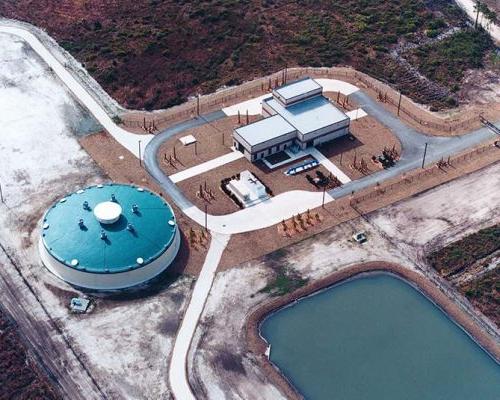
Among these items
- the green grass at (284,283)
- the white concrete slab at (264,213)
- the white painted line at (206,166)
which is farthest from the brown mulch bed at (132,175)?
the green grass at (284,283)

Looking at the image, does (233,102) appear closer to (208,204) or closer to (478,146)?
(208,204)

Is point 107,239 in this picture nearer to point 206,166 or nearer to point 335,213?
point 206,166

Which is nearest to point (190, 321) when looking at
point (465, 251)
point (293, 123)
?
point (465, 251)

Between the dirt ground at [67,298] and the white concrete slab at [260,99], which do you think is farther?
the white concrete slab at [260,99]

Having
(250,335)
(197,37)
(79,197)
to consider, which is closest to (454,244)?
(250,335)

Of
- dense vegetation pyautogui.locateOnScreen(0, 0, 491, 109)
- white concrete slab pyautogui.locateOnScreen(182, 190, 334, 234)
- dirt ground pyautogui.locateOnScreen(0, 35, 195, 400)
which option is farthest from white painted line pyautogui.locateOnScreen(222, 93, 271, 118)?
white concrete slab pyautogui.locateOnScreen(182, 190, 334, 234)

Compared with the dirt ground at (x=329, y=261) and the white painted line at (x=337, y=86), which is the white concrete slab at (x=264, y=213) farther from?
the white painted line at (x=337, y=86)

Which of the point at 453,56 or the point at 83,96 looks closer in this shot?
the point at 83,96
